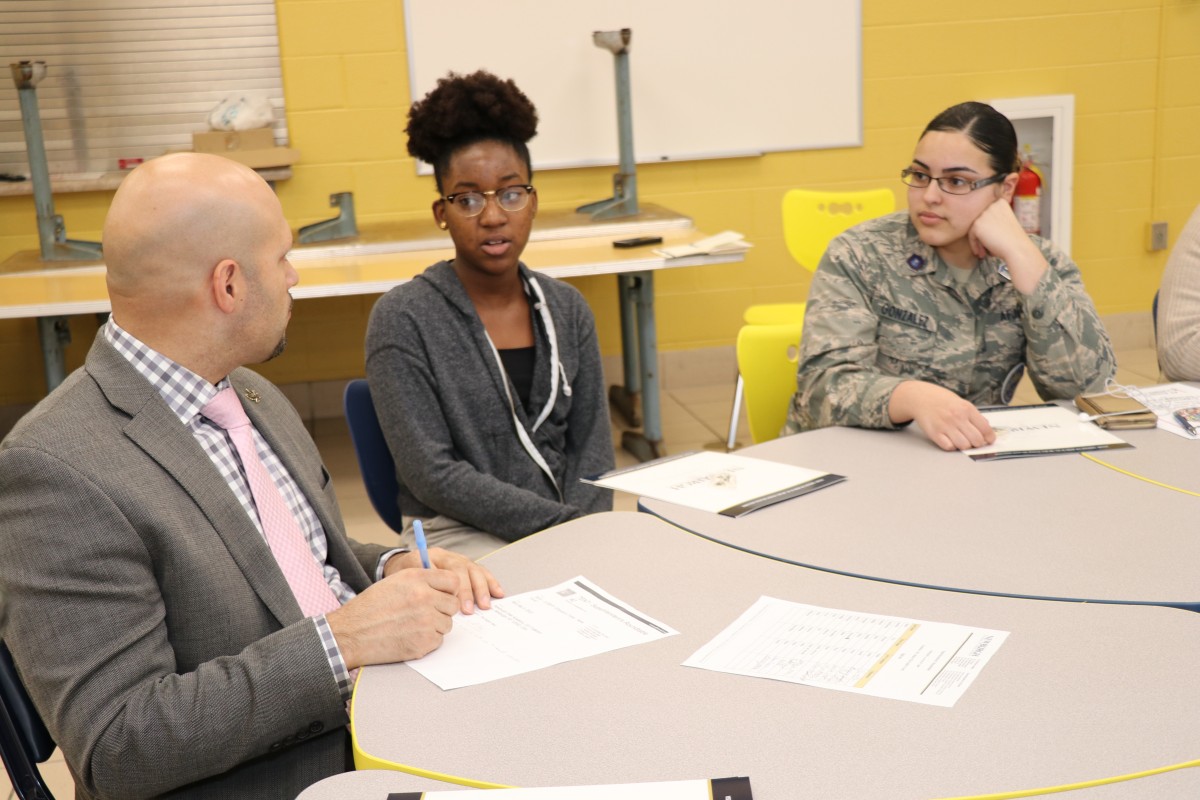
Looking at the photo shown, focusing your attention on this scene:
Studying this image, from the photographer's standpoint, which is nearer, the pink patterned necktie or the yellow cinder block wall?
the pink patterned necktie

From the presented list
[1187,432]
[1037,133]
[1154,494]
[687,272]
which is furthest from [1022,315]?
[1037,133]

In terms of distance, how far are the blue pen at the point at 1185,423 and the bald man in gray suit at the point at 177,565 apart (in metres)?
1.26

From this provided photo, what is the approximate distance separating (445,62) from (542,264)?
61.5 inches

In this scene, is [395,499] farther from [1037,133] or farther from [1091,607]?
[1037,133]

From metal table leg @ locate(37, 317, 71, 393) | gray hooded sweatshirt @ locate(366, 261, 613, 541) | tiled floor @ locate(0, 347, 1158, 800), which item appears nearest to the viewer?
gray hooded sweatshirt @ locate(366, 261, 613, 541)

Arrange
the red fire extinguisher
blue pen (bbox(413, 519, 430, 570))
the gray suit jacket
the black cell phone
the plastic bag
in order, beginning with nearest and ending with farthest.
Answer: the gray suit jacket < blue pen (bbox(413, 519, 430, 570)) < the black cell phone < the plastic bag < the red fire extinguisher

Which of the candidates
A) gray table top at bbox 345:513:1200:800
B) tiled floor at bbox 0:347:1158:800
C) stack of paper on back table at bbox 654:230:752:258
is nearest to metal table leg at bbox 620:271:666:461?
tiled floor at bbox 0:347:1158:800

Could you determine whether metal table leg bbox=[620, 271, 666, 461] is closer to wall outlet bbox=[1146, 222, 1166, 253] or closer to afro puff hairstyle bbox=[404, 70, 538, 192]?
afro puff hairstyle bbox=[404, 70, 538, 192]

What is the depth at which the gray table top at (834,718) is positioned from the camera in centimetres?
101

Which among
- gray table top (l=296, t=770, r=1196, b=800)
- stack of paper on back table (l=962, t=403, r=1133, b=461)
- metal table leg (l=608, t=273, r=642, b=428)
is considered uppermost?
stack of paper on back table (l=962, t=403, r=1133, b=461)

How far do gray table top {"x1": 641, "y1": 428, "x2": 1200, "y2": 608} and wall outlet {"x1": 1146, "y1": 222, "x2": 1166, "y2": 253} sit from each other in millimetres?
3872

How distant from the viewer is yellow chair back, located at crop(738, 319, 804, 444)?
2477 millimetres

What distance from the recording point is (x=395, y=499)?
7.59 feet

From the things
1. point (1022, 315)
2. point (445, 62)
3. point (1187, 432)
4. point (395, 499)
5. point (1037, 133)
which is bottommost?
point (395, 499)
